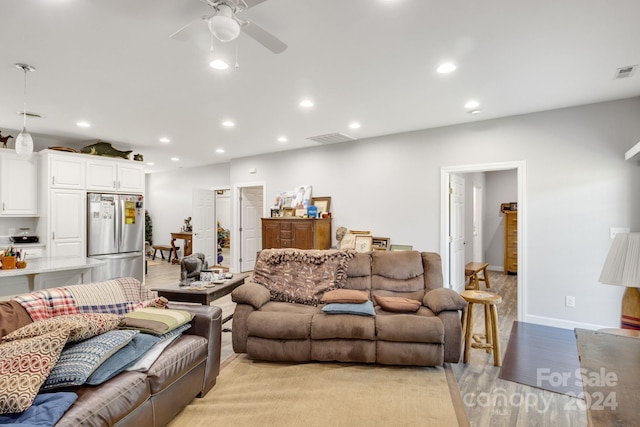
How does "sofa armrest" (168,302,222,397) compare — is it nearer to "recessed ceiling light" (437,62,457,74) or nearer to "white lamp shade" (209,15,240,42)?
"white lamp shade" (209,15,240,42)

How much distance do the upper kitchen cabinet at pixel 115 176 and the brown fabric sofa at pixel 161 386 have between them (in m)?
3.81

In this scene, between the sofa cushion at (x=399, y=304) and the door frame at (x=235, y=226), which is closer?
the sofa cushion at (x=399, y=304)

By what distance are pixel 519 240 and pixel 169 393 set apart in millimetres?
4000

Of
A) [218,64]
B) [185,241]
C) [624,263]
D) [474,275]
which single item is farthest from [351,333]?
[185,241]

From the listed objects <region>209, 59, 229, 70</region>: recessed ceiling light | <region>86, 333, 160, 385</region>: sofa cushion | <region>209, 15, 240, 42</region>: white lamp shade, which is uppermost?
<region>209, 59, 229, 70</region>: recessed ceiling light

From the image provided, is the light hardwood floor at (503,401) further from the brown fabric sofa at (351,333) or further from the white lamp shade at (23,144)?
the white lamp shade at (23,144)

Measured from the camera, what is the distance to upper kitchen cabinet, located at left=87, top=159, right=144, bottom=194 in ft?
17.6

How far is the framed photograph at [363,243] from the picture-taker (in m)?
5.10

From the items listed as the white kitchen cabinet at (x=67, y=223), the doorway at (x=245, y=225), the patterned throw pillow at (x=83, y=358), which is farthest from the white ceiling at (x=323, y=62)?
the doorway at (x=245, y=225)

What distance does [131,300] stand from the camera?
94.7 inches

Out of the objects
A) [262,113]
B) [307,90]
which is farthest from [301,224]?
[307,90]

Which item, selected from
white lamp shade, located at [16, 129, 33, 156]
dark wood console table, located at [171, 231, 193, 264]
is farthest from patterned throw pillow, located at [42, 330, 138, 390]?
A: dark wood console table, located at [171, 231, 193, 264]

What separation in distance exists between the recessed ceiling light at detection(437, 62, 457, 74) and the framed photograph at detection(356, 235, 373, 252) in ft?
9.32

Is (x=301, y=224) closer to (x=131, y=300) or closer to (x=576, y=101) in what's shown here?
(x=131, y=300)
